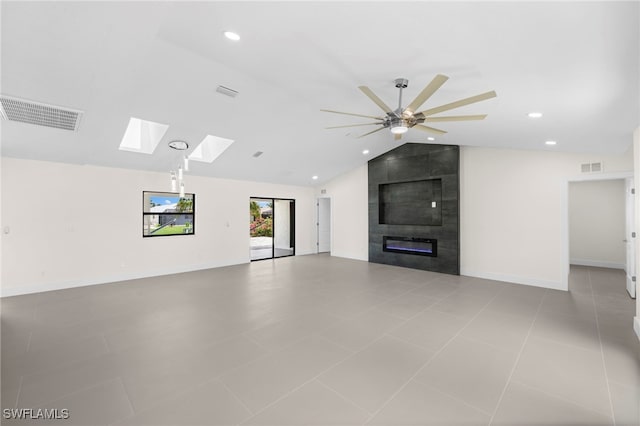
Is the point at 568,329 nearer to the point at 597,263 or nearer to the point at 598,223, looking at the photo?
the point at 597,263

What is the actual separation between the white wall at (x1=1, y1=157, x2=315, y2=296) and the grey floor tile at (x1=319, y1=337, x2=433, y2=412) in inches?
223

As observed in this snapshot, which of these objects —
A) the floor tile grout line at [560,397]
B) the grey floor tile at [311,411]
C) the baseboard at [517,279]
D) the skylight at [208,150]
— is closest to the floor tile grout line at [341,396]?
the grey floor tile at [311,411]

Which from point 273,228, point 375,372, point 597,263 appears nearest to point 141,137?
point 273,228

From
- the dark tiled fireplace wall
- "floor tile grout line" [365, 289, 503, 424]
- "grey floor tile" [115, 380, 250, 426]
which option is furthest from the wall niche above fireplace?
"grey floor tile" [115, 380, 250, 426]

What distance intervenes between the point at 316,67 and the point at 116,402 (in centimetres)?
352

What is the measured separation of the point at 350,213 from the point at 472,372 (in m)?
6.69

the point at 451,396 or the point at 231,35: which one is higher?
the point at 231,35

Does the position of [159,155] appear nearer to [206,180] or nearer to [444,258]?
[206,180]

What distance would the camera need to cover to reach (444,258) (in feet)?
21.9

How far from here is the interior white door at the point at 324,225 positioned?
10.3 metres

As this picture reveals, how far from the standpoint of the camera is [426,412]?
6.68 feet

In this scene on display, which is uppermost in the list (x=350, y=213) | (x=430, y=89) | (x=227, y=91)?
(x=227, y=91)

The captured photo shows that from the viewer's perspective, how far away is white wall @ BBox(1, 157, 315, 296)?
4.96 m

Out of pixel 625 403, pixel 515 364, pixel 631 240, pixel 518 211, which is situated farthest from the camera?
pixel 518 211
